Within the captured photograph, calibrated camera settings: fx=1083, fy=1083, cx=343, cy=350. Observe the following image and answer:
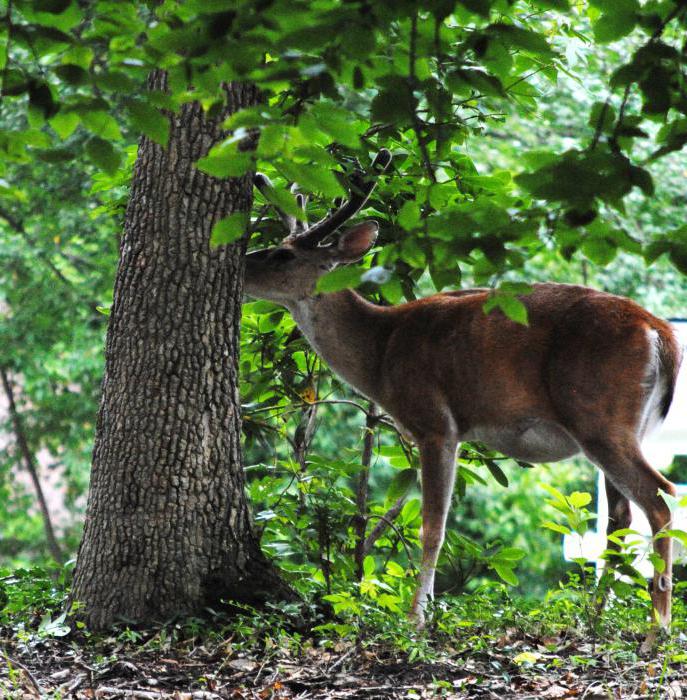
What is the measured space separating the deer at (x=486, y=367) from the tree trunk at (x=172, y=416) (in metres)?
0.43

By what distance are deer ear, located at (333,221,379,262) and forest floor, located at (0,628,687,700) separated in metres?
2.06

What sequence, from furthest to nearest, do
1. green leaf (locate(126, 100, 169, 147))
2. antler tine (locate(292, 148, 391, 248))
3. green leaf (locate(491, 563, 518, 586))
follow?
green leaf (locate(491, 563, 518, 586)) < antler tine (locate(292, 148, 391, 248)) < green leaf (locate(126, 100, 169, 147))

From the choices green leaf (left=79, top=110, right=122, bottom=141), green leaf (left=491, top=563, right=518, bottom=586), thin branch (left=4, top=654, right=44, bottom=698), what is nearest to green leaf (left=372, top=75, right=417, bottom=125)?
green leaf (left=79, top=110, right=122, bottom=141)

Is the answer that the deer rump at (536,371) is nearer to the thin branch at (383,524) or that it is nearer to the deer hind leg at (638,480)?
the deer hind leg at (638,480)

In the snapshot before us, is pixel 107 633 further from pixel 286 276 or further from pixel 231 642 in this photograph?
pixel 286 276

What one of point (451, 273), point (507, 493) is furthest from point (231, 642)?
point (507, 493)

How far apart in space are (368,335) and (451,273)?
292 centimetres

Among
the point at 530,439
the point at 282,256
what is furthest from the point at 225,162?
the point at 530,439

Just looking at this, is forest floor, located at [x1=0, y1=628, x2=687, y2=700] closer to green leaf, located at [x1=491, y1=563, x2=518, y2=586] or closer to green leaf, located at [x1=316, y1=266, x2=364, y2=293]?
green leaf, located at [x1=491, y1=563, x2=518, y2=586]

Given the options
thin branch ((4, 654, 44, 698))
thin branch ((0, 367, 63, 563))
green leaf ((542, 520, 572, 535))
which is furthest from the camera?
thin branch ((0, 367, 63, 563))

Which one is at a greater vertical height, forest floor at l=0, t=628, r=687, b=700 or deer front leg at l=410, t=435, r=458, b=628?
deer front leg at l=410, t=435, r=458, b=628

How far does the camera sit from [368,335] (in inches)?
227

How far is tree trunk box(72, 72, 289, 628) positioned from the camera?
4539 mm

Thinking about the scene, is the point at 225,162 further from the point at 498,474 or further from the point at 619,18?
the point at 498,474
